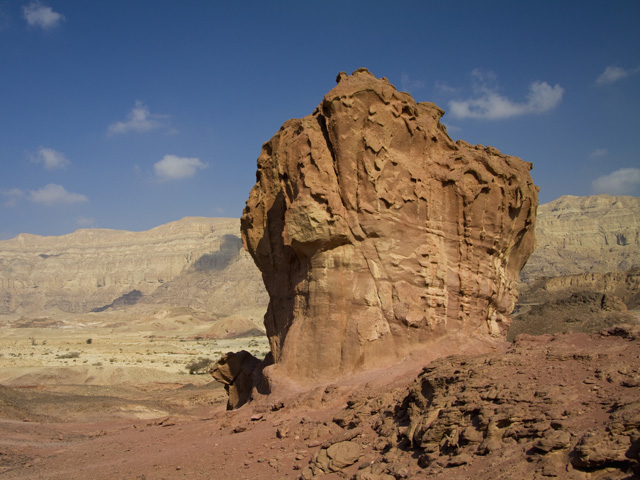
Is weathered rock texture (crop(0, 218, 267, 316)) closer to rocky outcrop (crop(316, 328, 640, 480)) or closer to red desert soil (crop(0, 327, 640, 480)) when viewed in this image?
red desert soil (crop(0, 327, 640, 480))

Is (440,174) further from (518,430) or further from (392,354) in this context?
(518,430)

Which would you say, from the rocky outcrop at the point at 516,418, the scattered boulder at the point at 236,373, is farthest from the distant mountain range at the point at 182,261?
the rocky outcrop at the point at 516,418

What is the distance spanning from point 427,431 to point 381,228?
587cm

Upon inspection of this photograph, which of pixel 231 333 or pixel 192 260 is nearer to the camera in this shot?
pixel 231 333

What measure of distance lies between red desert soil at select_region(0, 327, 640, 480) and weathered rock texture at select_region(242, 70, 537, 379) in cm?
106

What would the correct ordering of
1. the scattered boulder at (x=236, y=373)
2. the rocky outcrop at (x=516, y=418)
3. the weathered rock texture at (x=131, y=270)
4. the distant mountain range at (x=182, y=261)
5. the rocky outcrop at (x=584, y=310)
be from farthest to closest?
1. the weathered rock texture at (x=131, y=270)
2. the distant mountain range at (x=182, y=261)
3. the rocky outcrop at (x=584, y=310)
4. the scattered boulder at (x=236, y=373)
5. the rocky outcrop at (x=516, y=418)

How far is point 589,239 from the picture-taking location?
13325cm

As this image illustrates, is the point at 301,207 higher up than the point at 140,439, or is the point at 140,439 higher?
the point at 301,207

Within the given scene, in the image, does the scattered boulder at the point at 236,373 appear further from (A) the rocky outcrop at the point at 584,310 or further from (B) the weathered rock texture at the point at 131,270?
(B) the weathered rock texture at the point at 131,270

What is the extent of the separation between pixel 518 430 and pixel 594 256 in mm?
133428

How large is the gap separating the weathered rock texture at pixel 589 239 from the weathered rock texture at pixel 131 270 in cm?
6619

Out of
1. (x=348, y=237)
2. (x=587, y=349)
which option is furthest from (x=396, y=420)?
(x=348, y=237)

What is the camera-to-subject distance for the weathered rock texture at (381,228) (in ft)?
40.3

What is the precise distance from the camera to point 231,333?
2963 inches
